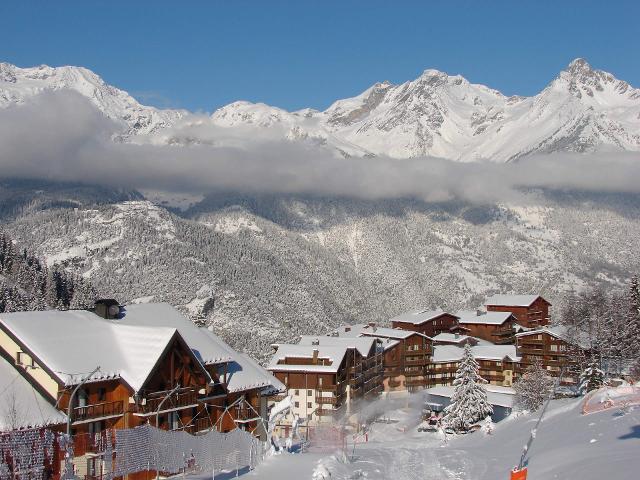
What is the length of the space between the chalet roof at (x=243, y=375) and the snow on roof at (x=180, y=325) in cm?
65

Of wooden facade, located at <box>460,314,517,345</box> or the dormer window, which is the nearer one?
the dormer window

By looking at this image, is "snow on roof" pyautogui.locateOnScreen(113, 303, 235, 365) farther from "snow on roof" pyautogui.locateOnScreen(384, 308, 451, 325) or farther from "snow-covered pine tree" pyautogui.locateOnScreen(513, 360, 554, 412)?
"snow on roof" pyautogui.locateOnScreen(384, 308, 451, 325)

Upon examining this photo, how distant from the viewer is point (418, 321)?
Answer: 443 ft

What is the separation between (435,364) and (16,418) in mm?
91924

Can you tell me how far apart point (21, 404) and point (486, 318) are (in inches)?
4729

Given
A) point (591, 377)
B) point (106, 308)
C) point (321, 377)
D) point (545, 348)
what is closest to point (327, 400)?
point (321, 377)

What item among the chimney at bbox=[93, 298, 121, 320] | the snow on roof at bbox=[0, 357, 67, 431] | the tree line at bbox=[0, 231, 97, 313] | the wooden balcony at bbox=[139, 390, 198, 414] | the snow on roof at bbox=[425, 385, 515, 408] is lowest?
the snow on roof at bbox=[425, 385, 515, 408]

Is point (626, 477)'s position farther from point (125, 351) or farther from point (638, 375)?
point (638, 375)

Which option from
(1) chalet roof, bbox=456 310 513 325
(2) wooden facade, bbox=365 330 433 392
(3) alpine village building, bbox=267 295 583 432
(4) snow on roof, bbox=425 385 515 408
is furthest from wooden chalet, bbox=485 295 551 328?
(4) snow on roof, bbox=425 385 515 408

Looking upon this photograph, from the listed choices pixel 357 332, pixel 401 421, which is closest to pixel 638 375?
pixel 401 421

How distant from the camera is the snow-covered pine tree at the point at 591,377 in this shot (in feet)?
214

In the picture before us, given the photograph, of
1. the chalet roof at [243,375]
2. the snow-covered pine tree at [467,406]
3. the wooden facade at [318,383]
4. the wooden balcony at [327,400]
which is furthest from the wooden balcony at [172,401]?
the wooden balcony at [327,400]

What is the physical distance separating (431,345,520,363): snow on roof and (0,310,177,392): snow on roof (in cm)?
8294

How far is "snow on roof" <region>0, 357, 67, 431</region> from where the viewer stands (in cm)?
3025
